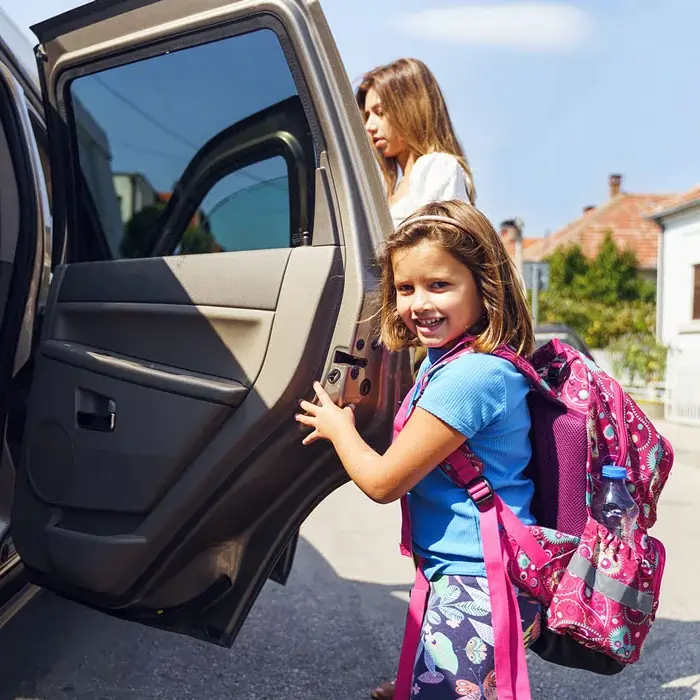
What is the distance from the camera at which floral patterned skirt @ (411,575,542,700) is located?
1.62m

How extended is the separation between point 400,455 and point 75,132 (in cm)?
136

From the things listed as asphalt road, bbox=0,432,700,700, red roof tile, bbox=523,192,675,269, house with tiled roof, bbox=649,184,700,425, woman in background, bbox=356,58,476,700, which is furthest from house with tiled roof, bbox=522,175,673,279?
woman in background, bbox=356,58,476,700

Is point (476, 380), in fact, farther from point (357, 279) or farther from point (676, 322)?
point (676, 322)

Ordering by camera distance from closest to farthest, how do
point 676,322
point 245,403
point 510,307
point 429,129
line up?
point 510,307
point 245,403
point 429,129
point 676,322

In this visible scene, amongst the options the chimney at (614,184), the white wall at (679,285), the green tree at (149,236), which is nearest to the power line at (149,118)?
the green tree at (149,236)

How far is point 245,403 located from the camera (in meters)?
1.85

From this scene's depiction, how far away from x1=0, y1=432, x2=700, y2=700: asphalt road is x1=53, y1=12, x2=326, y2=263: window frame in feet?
4.55

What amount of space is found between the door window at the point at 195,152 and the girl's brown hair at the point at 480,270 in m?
0.32

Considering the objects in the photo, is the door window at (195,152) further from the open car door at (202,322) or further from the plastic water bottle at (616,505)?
the plastic water bottle at (616,505)

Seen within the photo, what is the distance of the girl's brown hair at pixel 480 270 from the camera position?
1683 mm

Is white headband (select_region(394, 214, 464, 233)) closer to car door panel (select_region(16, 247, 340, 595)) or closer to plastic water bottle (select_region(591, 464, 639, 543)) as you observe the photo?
car door panel (select_region(16, 247, 340, 595))

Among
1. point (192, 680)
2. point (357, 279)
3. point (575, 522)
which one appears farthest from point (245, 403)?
point (192, 680)

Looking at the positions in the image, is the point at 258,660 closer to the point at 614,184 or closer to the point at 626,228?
the point at 626,228

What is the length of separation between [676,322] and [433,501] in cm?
1562
